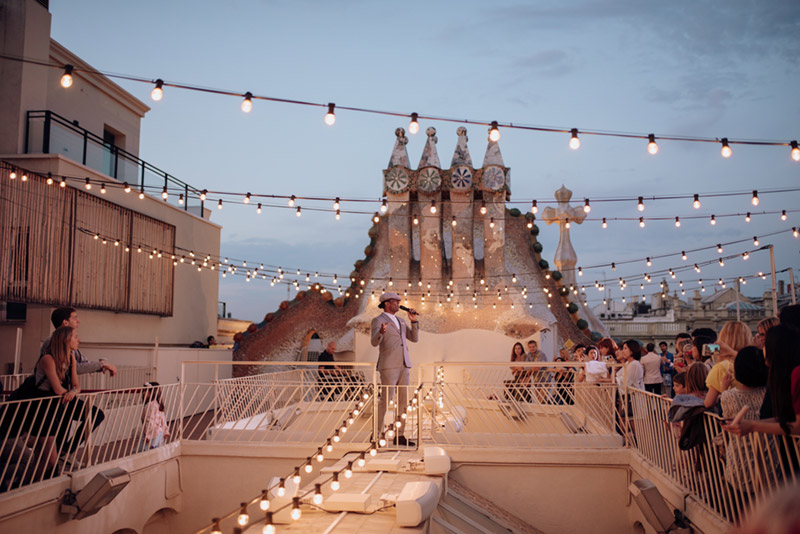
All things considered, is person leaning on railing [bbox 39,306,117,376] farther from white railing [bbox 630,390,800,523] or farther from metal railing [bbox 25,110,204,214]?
metal railing [bbox 25,110,204,214]

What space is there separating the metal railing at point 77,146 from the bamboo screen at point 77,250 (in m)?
0.80

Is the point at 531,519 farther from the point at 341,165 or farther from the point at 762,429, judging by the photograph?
the point at 341,165

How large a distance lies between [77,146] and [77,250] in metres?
2.27

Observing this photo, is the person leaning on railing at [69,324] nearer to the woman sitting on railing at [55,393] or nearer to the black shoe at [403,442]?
the woman sitting on railing at [55,393]

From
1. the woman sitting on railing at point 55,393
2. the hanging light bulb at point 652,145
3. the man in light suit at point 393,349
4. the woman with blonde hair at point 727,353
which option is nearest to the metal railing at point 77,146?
the man in light suit at point 393,349

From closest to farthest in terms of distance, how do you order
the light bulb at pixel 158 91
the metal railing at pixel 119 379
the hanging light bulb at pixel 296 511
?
1. the hanging light bulb at pixel 296 511
2. the light bulb at pixel 158 91
3. the metal railing at pixel 119 379

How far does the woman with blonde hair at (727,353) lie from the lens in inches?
190

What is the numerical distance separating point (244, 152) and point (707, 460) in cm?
5938

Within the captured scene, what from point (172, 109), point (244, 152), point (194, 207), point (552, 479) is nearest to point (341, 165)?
point (244, 152)

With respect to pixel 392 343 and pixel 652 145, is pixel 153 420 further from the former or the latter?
pixel 652 145

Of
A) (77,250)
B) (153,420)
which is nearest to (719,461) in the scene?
(153,420)

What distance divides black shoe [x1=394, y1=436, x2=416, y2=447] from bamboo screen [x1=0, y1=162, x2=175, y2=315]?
8013 millimetres

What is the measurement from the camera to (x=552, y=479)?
827cm

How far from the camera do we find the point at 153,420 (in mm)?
8125
